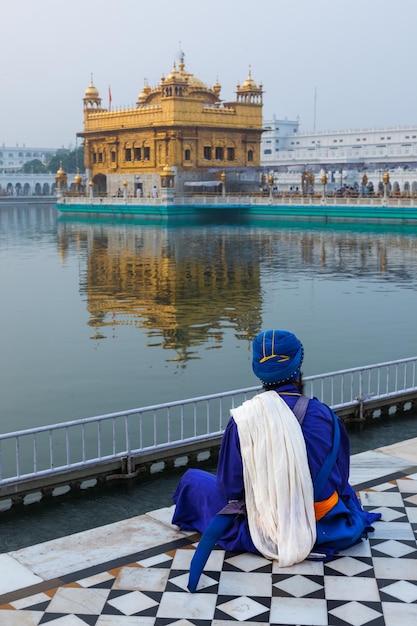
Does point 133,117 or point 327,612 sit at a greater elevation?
point 133,117

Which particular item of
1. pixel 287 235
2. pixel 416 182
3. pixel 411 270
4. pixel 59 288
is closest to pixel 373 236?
pixel 287 235

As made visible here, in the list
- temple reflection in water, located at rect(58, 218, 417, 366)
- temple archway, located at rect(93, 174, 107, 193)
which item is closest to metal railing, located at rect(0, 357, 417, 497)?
temple reflection in water, located at rect(58, 218, 417, 366)

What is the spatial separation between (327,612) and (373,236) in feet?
108

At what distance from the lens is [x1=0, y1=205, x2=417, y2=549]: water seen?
31.8 ft

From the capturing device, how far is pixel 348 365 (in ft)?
39.4

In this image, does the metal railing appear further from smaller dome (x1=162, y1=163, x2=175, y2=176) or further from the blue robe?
smaller dome (x1=162, y1=163, x2=175, y2=176)

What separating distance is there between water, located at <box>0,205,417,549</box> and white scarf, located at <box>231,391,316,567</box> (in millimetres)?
2361

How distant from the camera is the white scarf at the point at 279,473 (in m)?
4.55

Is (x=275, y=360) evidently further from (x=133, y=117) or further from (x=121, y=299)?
(x=133, y=117)

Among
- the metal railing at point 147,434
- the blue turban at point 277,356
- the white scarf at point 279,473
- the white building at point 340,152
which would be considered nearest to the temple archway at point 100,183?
the white building at point 340,152

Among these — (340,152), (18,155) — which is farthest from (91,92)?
(18,155)

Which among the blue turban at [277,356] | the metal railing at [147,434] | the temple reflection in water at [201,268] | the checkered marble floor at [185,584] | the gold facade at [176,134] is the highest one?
the gold facade at [176,134]

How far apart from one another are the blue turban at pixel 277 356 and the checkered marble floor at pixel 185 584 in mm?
1048

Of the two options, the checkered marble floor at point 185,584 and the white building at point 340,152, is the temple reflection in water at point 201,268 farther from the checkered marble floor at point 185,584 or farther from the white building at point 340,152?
the white building at point 340,152
